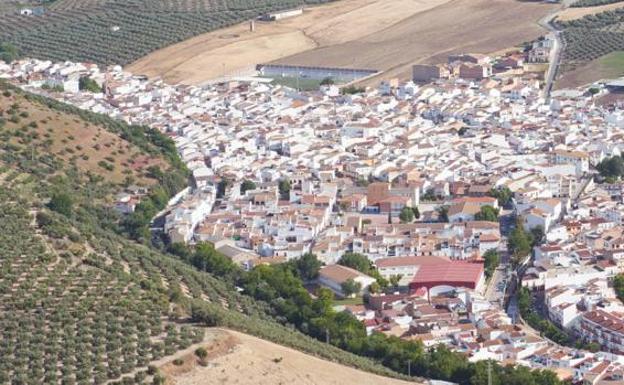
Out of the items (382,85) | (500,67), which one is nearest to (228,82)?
(382,85)

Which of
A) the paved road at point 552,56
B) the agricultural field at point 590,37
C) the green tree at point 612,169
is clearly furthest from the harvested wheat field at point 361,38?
the green tree at point 612,169

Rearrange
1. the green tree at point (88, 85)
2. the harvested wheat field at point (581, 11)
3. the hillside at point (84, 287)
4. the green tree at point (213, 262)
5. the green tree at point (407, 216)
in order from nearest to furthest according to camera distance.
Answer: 1. the hillside at point (84, 287)
2. the green tree at point (213, 262)
3. the green tree at point (407, 216)
4. the green tree at point (88, 85)
5. the harvested wheat field at point (581, 11)

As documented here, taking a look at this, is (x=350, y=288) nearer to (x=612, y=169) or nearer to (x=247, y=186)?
(x=247, y=186)

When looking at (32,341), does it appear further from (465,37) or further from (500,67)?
(465,37)

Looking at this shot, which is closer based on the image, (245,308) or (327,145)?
(245,308)

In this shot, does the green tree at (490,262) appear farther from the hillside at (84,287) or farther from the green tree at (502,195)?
the hillside at (84,287)

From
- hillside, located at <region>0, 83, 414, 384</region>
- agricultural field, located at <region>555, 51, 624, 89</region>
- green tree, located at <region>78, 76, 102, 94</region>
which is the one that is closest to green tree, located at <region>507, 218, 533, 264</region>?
hillside, located at <region>0, 83, 414, 384</region>

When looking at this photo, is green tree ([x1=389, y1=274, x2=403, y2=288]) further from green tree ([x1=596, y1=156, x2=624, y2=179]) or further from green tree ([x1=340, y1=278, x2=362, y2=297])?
green tree ([x1=596, y1=156, x2=624, y2=179])
